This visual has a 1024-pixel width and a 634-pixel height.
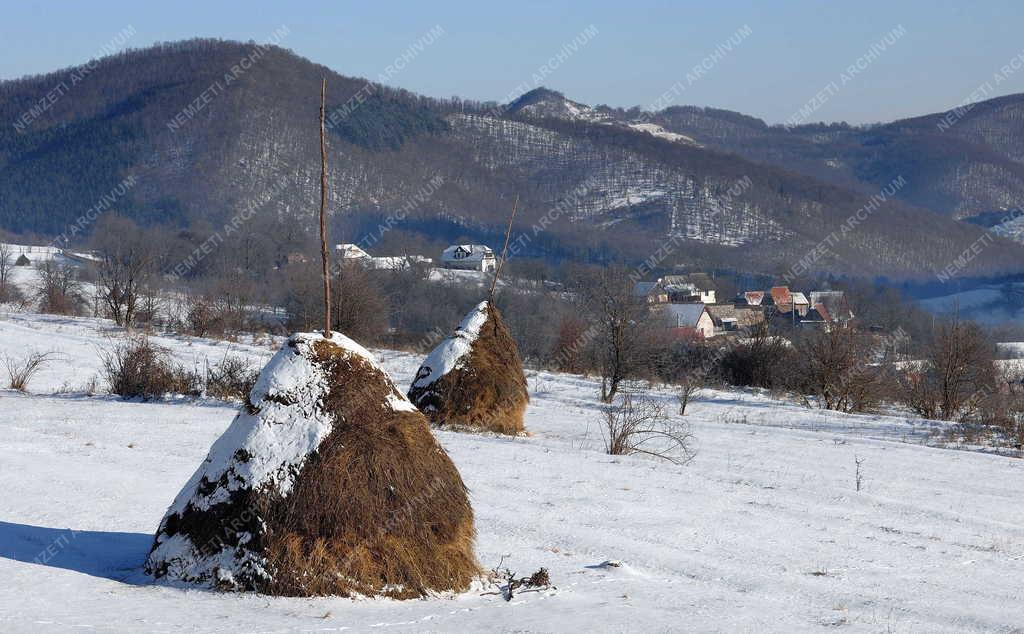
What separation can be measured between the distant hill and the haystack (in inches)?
2949

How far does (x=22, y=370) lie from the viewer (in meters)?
16.0

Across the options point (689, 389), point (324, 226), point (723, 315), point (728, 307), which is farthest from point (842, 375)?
point (728, 307)

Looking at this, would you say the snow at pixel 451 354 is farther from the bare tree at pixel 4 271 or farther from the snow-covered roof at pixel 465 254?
the snow-covered roof at pixel 465 254

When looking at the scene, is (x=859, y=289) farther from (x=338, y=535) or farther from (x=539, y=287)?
(x=338, y=535)

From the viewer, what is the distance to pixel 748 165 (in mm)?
165625

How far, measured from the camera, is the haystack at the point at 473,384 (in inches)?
497

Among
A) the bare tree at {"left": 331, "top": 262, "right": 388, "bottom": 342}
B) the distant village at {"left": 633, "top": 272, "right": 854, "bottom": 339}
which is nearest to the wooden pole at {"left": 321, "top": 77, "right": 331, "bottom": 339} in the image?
the bare tree at {"left": 331, "top": 262, "right": 388, "bottom": 342}

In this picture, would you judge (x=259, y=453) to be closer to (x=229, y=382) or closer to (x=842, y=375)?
(x=229, y=382)

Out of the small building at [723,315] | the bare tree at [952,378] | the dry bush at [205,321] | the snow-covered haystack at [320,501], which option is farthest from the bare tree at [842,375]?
the small building at [723,315]

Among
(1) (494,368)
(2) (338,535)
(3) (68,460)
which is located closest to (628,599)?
(2) (338,535)

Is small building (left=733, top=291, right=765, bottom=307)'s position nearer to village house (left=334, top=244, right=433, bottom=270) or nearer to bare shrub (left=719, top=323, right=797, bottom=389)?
village house (left=334, top=244, right=433, bottom=270)

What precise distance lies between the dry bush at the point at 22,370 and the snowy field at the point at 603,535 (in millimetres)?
965

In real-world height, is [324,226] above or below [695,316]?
below

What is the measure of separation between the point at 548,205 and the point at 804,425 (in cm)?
11709
